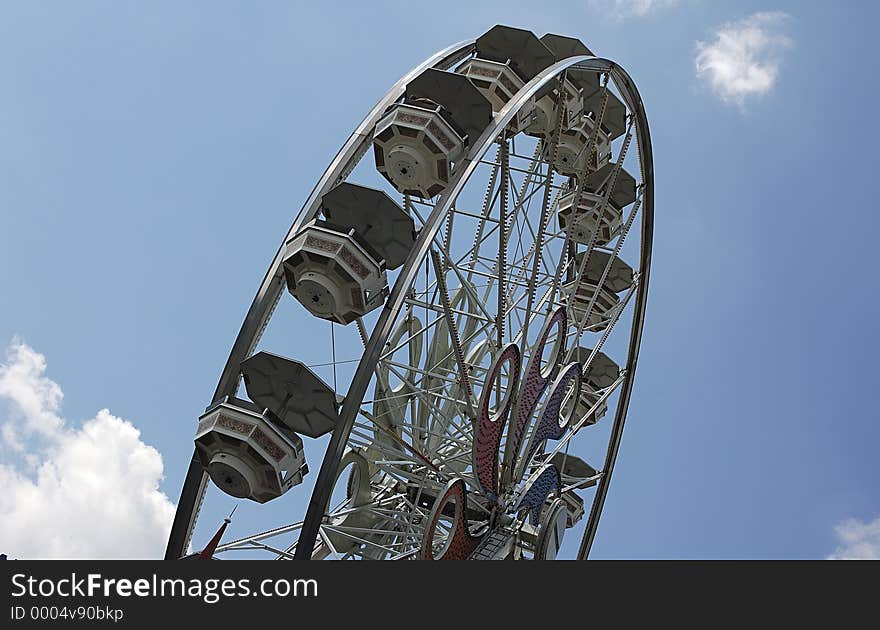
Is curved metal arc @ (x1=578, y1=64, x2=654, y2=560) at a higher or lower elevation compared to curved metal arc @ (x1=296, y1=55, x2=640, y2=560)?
higher

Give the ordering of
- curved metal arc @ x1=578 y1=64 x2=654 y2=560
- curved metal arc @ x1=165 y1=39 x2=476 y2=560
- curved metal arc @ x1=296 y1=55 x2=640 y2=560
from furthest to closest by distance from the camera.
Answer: curved metal arc @ x1=578 y1=64 x2=654 y2=560
curved metal arc @ x1=165 y1=39 x2=476 y2=560
curved metal arc @ x1=296 y1=55 x2=640 y2=560

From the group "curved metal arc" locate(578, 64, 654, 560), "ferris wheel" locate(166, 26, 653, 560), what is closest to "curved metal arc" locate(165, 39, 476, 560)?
"ferris wheel" locate(166, 26, 653, 560)

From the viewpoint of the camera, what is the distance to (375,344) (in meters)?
10.6

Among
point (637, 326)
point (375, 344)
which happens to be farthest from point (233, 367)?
point (637, 326)

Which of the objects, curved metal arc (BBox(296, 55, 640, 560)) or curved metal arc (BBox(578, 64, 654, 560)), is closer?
curved metal arc (BBox(296, 55, 640, 560))

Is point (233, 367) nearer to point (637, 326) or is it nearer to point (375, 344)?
point (375, 344)

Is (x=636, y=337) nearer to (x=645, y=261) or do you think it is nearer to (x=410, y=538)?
(x=645, y=261)

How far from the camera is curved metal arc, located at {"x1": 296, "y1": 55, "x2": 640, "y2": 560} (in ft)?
33.1

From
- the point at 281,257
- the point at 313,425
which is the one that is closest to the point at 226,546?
the point at 313,425

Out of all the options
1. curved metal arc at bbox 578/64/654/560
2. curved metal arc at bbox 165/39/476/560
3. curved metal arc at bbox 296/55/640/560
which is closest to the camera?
curved metal arc at bbox 296/55/640/560

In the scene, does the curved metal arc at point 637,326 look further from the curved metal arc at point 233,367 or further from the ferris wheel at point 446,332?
the curved metal arc at point 233,367

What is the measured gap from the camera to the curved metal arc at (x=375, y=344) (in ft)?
33.1

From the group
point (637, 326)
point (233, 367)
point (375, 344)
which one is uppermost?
point (637, 326)

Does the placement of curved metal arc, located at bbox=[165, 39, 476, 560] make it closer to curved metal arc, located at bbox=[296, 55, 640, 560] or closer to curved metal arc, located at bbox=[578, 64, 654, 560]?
curved metal arc, located at bbox=[296, 55, 640, 560]
